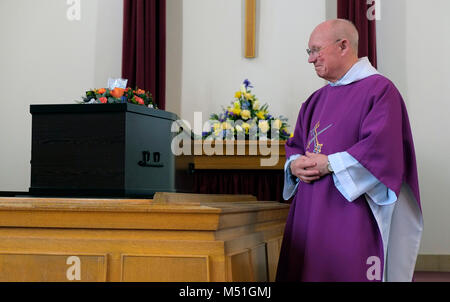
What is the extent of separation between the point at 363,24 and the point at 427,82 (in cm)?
78

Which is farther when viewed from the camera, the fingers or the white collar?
the white collar

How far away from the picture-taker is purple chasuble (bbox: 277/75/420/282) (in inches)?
92.8

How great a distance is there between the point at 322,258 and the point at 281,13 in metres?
3.58

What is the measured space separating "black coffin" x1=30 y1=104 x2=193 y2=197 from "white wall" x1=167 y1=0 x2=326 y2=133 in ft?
9.27

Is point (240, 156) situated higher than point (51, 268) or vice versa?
point (240, 156)

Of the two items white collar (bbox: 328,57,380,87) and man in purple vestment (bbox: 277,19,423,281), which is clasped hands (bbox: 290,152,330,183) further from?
white collar (bbox: 328,57,380,87)

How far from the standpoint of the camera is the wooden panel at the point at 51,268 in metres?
1.77

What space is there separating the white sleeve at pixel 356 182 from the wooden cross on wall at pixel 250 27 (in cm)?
325

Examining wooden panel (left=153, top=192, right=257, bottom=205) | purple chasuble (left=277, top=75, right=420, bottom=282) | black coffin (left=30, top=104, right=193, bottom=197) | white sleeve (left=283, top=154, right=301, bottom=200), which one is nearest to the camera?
wooden panel (left=153, top=192, right=257, bottom=205)

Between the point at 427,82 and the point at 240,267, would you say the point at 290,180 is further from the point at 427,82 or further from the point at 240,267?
the point at 427,82

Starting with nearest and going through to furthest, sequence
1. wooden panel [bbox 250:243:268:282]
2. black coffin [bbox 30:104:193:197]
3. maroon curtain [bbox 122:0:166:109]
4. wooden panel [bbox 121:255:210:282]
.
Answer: wooden panel [bbox 121:255:210:282] < wooden panel [bbox 250:243:268:282] < black coffin [bbox 30:104:193:197] < maroon curtain [bbox 122:0:166:109]

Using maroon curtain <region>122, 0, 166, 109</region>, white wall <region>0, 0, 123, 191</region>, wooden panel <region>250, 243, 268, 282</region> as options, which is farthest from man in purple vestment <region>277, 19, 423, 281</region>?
white wall <region>0, 0, 123, 191</region>

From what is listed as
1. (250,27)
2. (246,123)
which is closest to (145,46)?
(250,27)

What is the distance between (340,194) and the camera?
2.48 metres
